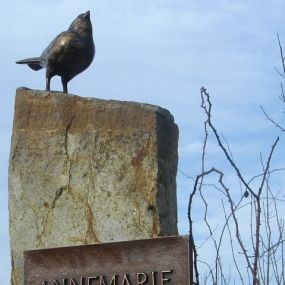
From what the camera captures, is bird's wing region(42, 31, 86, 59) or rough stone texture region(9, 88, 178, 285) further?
bird's wing region(42, 31, 86, 59)

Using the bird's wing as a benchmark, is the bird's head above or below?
above

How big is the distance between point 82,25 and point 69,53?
178 millimetres

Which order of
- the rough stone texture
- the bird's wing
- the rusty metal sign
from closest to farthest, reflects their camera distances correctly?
the rusty metal sign
the rough stone texture
the bird's wing

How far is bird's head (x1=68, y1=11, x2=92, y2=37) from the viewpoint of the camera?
377cm

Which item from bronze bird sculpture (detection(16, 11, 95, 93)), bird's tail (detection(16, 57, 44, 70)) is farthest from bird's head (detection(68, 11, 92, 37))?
bird's tail (detection(16, 57, 44, 70))

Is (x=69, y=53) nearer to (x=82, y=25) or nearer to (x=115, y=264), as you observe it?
(x=82, y=25)

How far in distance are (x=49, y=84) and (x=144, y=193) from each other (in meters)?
0.72

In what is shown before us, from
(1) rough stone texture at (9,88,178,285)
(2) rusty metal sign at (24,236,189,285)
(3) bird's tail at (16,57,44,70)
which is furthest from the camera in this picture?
(3) bird's tail at (16,57,44,70)

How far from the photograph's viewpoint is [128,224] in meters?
3.35

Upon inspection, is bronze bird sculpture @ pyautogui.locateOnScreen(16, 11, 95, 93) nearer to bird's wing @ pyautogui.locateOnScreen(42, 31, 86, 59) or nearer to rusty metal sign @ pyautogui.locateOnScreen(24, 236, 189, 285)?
bird's wing @ pyautogui.locateOnScreen(42, 31, 86, 59)

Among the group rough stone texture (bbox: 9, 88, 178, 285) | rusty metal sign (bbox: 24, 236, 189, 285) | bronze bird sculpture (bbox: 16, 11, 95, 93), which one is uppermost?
bronze bird sculpture (bbox: 16, 11, 95, 93)

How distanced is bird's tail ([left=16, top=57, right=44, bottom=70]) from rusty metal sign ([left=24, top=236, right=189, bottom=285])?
1123 millimetres

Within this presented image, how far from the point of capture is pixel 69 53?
145 inches

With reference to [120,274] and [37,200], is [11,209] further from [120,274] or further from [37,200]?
[120,274]
